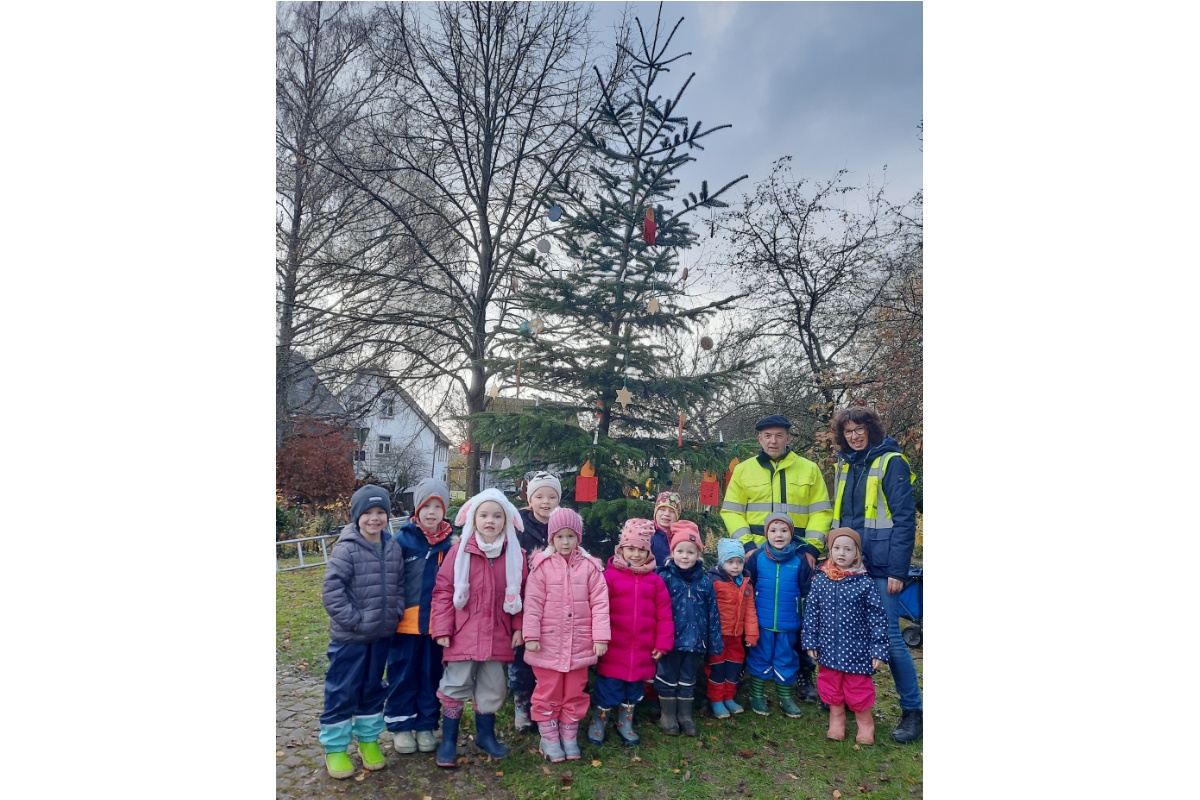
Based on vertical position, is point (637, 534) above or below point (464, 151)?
below

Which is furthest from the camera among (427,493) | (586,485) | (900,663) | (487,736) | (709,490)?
(709,490)

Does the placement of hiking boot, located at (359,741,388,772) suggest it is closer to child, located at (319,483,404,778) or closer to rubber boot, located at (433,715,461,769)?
child, located at (319,483,404,778)

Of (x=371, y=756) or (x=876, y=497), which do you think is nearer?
(x=371, y=756)

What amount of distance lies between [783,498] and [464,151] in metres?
3.97

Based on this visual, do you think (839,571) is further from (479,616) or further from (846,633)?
(479,616)

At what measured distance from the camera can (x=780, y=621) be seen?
13.0 feet

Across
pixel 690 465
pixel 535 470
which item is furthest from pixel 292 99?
pixel 690 465

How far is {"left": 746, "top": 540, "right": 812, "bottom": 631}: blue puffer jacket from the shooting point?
3.98 m

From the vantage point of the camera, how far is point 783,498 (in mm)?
4258

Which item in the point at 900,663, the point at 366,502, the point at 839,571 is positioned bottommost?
the point at 900,663

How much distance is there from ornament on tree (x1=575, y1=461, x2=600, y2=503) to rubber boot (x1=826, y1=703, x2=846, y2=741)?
81.6 inches

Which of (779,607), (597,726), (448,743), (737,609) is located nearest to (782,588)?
(779,607)

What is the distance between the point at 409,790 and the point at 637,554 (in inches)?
66.0

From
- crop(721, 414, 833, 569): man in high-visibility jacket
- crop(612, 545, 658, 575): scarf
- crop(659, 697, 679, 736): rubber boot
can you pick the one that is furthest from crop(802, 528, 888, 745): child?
crop(612, 545, 658, 575): scarf
